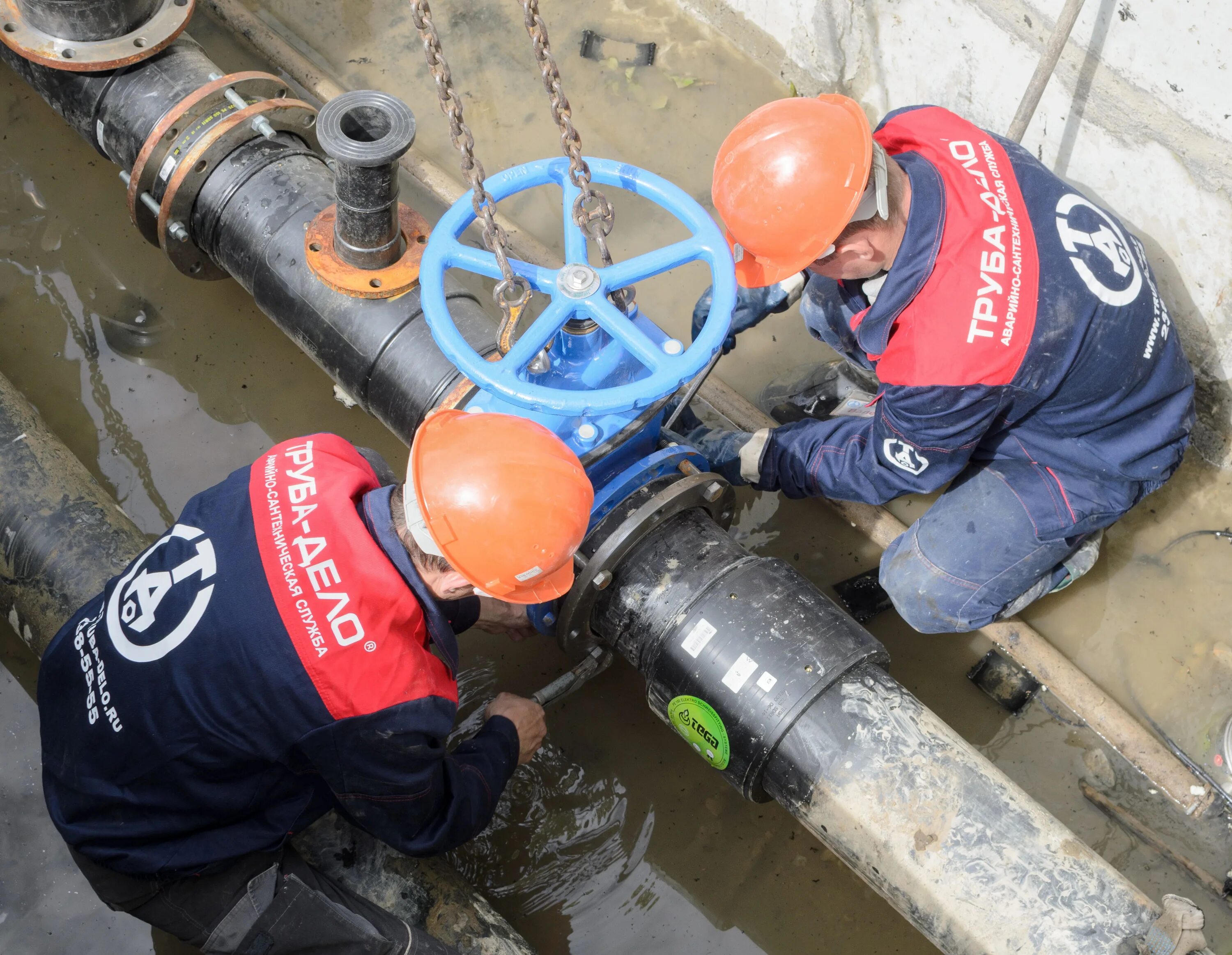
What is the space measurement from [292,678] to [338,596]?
6.9 inches

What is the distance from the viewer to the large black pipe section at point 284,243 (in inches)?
103

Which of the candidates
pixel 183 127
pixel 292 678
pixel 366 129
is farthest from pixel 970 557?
pixel 183 127

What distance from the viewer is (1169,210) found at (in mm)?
2859

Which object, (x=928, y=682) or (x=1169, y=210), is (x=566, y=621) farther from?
(x=1169, y=210)

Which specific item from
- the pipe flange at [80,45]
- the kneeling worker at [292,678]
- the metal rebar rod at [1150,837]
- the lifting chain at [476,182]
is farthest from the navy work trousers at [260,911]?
the pipe flange at [80,45]

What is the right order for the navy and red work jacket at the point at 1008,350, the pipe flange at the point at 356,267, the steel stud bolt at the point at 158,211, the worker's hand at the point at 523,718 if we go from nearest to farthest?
1. the navy and red work jacket at the point at 1008,350
2. the worker's hand at the point at 523,718
3. the pipe flange at the point at 356,267
4. the steel stud bolt at the point at 158,211

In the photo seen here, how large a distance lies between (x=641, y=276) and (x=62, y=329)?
2.19m

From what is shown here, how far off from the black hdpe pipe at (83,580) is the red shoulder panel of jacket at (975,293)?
1.51 meters

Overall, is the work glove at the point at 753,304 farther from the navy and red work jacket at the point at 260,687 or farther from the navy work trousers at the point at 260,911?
the navy work trousers at the point at 260,911

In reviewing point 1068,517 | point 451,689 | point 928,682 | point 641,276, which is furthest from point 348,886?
point 1068,517

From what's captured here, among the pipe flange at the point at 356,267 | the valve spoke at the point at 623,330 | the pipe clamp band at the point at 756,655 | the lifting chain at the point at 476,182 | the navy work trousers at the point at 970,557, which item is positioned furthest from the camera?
the navy work trousers at the point at 970,557

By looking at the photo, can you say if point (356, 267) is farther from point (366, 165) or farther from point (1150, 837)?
point (1150, 837)

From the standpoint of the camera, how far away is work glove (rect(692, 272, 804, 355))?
288 centimetres

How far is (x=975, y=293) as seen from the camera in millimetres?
2283
